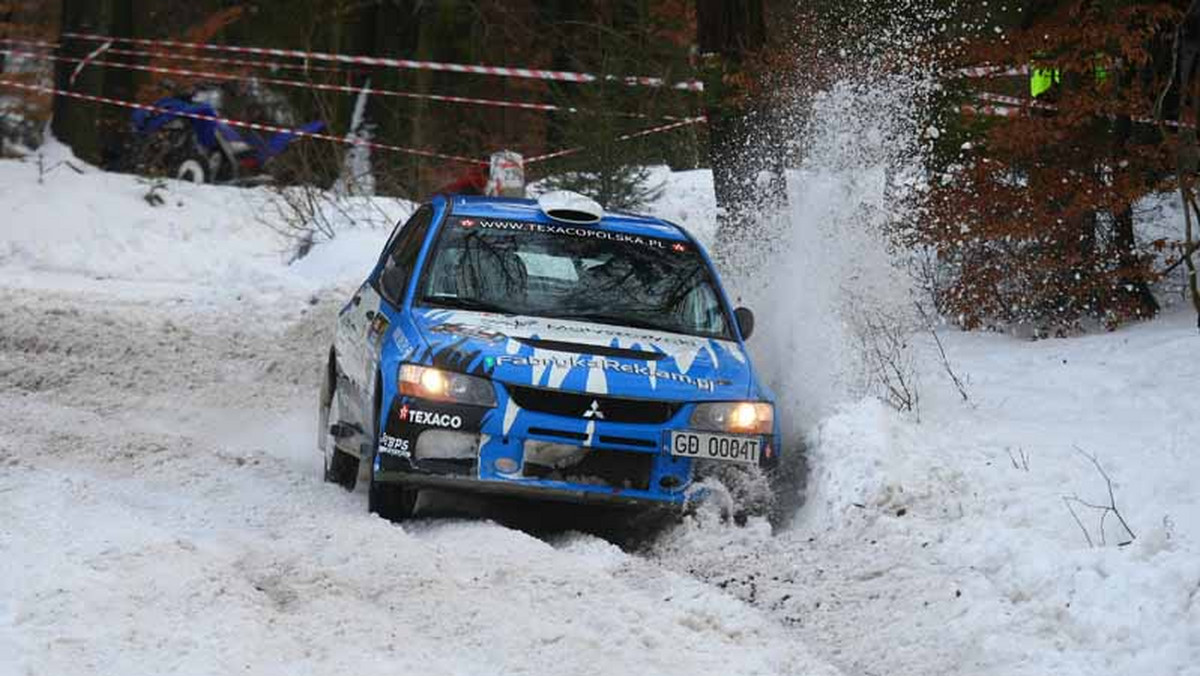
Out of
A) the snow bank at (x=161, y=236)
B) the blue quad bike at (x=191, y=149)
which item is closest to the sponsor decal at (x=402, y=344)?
the snow bank at (x=161, y=236)

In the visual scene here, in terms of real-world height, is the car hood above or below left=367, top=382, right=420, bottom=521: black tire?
above

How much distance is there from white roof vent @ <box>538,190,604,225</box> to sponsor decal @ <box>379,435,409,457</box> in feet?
6.95

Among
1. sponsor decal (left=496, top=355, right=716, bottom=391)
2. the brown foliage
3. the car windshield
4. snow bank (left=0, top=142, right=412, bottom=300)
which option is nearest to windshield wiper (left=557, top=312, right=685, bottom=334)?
the car windshield

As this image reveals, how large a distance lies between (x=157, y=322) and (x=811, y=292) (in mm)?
6243

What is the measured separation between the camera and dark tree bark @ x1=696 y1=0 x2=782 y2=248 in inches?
642

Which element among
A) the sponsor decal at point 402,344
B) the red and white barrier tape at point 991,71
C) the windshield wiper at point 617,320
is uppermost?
the red and white barrier tape at point 991,71

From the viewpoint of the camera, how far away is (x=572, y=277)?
397 inches

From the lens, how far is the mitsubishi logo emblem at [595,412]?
8.77 m

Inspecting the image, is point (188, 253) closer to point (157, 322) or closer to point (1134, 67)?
point (157, 322)

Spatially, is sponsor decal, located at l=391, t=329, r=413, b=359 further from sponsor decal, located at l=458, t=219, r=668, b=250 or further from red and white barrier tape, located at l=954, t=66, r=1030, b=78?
red and white barrier tape, located at l=954, t=66, r=1030, b=78

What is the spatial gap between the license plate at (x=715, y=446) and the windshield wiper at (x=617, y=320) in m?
0.98

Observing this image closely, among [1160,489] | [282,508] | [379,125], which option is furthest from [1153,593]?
[379,125]

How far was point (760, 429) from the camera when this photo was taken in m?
9.17

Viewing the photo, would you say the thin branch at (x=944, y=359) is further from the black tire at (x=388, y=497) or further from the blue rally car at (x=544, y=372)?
the black tire at (x=388, y=497)
